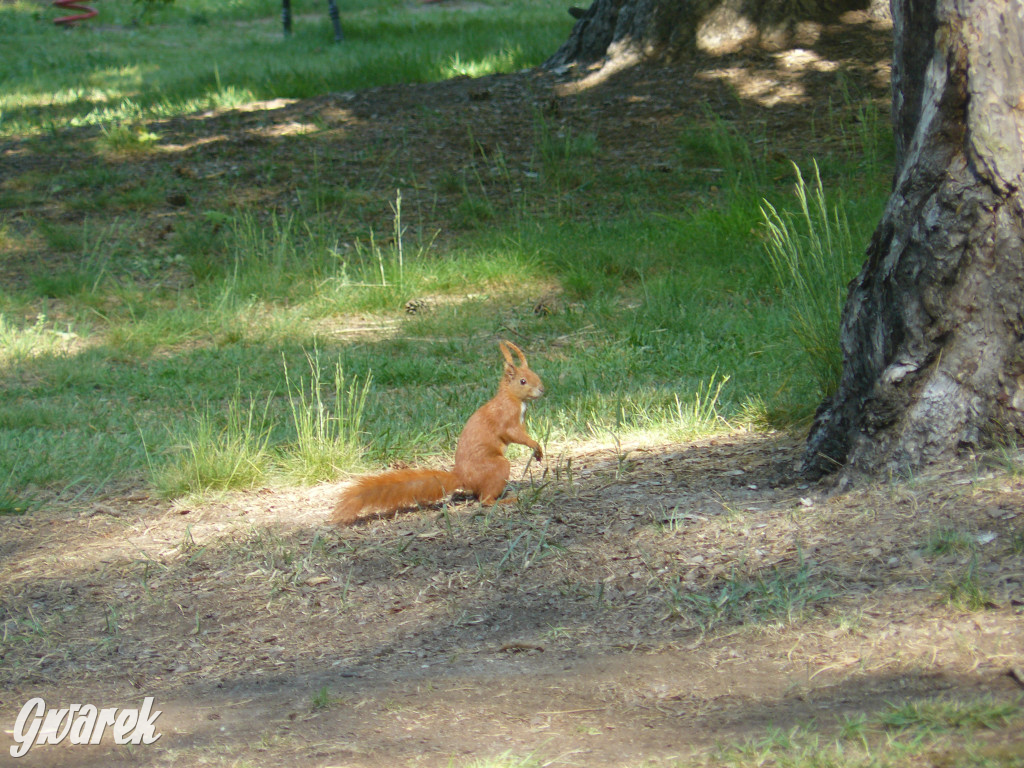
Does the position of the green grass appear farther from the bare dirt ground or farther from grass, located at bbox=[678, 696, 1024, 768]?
grass, located at bbox=[678, 696, 1024, 768]

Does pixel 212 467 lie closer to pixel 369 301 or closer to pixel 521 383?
pixel 521 383

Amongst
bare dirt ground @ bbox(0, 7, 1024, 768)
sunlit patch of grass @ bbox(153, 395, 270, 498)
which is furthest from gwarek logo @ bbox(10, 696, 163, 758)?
sunlit patch of grass @ bbox(153, 395, 270, 498)

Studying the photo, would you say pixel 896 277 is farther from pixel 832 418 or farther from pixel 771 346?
pixel 771 346

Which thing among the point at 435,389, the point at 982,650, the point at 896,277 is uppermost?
the point at 896,277

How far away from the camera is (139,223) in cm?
797

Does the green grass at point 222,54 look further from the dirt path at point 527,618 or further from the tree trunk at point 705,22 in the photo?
the dirt path at point 527,618

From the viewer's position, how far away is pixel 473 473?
357cm

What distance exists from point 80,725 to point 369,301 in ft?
14.9

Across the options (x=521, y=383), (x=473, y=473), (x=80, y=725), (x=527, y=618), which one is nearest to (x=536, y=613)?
(x=527, y=618)

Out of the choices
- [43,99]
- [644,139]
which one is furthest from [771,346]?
[43,99]

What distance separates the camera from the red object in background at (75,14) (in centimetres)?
2089

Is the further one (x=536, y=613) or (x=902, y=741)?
(x=536, y=613)

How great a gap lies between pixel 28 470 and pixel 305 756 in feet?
8.43

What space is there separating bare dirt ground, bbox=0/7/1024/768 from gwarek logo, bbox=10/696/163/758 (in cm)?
4
